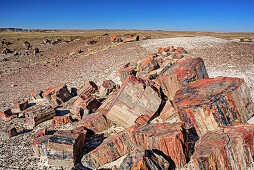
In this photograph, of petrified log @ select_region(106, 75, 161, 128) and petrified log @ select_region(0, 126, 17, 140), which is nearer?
petrified log @ select_region(106, 75, 161, 128)

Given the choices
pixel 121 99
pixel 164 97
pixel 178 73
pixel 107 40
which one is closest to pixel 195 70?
pixel 178 73

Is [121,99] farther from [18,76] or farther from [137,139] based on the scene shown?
[18,76]

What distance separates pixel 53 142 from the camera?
5391 millimetres

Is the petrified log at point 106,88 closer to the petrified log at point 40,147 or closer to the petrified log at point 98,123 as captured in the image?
the petrified log at point 98,123

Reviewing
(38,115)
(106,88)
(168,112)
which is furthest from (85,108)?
(168,112)

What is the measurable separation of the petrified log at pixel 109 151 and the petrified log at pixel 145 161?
3.45 feet

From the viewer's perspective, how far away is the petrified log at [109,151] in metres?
5.30

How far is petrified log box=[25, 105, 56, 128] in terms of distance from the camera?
327 inches

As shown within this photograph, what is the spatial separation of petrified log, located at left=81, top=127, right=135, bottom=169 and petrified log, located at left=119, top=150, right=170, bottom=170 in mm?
1052

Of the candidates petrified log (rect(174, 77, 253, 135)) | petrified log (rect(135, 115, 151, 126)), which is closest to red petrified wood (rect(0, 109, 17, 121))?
petrified log (rect(135, 115, 151, 126))

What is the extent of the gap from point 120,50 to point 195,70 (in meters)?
13.9

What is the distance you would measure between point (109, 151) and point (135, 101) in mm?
2021

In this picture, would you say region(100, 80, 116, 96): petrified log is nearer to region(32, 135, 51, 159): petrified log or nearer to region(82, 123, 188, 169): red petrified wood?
region(32, 135, 51, 159): petrified log

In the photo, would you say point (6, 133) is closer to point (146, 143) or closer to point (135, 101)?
point (135, 101)
